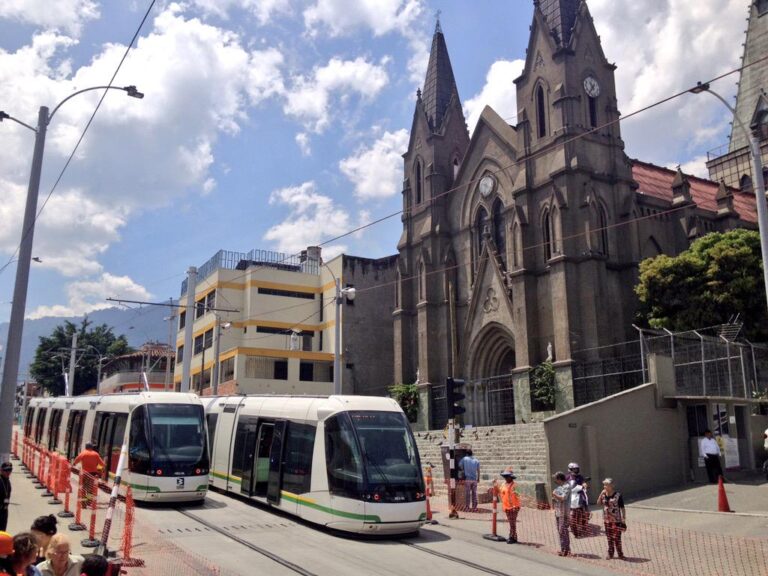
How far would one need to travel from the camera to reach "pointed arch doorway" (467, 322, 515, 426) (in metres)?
37.5

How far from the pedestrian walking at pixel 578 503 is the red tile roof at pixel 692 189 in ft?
102

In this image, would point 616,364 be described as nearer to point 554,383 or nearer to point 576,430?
point 554,383

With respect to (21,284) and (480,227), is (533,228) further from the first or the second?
(21,284)

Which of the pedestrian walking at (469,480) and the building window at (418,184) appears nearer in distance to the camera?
the pedestrian walking at (469,480)

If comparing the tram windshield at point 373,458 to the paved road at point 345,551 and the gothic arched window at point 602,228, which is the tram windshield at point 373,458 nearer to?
the paved road at point 345,551

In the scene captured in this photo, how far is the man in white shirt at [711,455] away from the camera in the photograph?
1989 cm

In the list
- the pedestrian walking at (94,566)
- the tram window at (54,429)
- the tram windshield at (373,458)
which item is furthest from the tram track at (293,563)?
the tram window at (54,429)

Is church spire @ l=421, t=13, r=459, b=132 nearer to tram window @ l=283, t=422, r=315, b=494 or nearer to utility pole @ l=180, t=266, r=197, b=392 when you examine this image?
utility pole @ l=180, t=266, r=197, b=392

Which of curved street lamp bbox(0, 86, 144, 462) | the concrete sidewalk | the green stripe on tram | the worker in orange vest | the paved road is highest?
curved street lamp bbox(0, 86, 144, 462)

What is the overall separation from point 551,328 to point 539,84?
43.0 feet

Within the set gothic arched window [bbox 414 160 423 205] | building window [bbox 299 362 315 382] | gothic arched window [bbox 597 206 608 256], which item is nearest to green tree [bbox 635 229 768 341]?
gothic arched window [bbox 597 206 608 256]

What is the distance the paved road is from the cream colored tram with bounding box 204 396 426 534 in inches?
19.7

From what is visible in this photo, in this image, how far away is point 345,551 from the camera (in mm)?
12320

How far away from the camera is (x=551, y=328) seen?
34.2m
